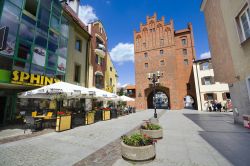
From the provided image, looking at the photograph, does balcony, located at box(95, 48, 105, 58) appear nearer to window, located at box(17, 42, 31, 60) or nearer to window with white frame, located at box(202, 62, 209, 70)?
window, located at box(17, 42, 31, 60)

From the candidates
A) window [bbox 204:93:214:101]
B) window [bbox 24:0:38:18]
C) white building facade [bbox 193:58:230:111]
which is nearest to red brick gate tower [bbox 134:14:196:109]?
white building facade [bbox 193:58:230:111]

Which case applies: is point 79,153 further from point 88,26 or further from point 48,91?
point 88,26

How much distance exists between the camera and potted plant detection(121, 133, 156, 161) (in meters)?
4.33

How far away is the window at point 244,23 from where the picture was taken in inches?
308

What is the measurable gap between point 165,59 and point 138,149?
98.1 feet

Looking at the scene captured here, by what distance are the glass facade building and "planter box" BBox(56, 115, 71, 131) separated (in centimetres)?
418

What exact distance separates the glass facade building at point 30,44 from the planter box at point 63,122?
13.7 feet

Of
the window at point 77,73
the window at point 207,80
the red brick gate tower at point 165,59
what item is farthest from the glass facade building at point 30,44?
the window at point 207,80

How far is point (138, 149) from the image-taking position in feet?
14.3

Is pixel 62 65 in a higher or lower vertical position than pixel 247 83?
higher

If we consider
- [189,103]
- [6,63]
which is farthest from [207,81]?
[6,63]

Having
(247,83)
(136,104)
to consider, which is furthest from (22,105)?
(136,104)

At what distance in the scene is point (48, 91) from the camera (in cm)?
841

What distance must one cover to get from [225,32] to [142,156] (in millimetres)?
11704
